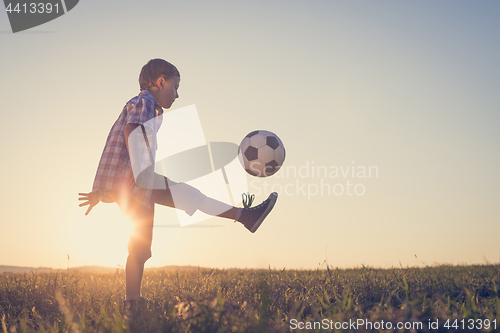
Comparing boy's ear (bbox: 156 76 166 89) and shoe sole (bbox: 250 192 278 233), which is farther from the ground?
boy's ear (bbox: 156 76 166 89)

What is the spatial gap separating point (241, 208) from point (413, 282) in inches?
81.0

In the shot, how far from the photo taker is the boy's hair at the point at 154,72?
14.4 feet

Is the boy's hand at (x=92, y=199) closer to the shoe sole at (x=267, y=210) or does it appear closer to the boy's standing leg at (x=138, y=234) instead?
the boy's standing leg at (x=138, y=234)

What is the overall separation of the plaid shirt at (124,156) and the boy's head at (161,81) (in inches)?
15.2

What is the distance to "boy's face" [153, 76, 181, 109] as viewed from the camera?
4355 mm

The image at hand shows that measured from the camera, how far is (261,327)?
5.97 feet

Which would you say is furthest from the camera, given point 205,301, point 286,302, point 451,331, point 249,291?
point 249,291

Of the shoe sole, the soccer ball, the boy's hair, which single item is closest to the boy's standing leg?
the shoe sole

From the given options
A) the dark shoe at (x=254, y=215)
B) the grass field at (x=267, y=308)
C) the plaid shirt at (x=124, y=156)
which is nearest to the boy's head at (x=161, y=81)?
the plaid shirt at (x=124, y=156)

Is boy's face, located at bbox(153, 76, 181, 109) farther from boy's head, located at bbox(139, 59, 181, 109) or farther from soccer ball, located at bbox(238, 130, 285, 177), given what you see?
soccer ball, located at bbox(238, 130, 285, 177)

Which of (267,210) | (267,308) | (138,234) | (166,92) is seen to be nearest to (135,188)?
(138,234)

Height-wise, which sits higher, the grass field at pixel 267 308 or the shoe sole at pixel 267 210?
the shoe sole at pixel 267 210

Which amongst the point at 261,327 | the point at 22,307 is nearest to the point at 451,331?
the point at 261,327

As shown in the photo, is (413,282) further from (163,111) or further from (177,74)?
(177,74)
